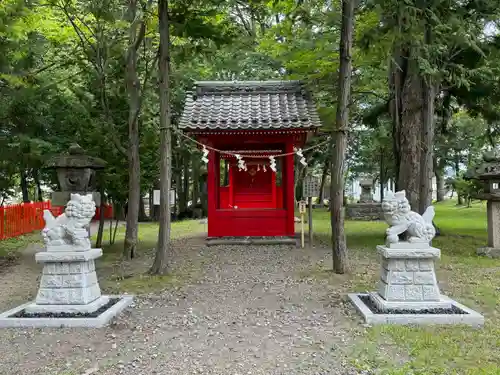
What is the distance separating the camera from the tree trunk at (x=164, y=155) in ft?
26.7

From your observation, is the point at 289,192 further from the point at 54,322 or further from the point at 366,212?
the point at 366,212

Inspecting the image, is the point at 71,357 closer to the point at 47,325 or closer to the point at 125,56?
the point at 47,325

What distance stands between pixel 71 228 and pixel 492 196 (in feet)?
29.9

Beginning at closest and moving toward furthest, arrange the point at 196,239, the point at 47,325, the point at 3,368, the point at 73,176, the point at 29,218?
the point at 3,368 < the point at 47,325 < the point at 73,176 < the point at 196,239 < the point at 29,218

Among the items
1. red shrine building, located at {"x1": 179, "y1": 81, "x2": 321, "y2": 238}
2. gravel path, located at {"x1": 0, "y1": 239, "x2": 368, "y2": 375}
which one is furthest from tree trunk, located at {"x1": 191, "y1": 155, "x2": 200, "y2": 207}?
gravel path, located at {"x1": 0, "y1": 239, "x2": 368, "y2": 375}

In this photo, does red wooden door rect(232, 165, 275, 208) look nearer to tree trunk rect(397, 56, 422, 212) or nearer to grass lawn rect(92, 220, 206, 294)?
grass lawn rect(92, 220, 206, 294)

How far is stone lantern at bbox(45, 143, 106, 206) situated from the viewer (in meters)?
9.73

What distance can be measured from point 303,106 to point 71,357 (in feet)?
32.0

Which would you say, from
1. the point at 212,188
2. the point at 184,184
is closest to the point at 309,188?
the point at 212,188

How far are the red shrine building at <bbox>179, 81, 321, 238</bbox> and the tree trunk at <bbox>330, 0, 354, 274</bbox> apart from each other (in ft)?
9.21

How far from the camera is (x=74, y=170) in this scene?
984 centimetres

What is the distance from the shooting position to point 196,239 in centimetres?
1359

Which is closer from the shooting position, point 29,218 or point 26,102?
point 26,102

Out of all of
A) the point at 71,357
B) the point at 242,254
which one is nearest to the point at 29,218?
the point at 242,254
